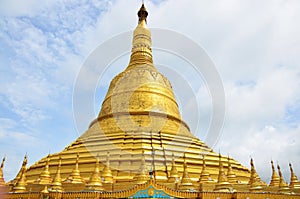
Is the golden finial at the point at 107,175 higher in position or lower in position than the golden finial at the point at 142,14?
lower

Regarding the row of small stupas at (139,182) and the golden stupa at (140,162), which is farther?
the row of small stupas at (139,182)

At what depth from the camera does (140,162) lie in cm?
1672

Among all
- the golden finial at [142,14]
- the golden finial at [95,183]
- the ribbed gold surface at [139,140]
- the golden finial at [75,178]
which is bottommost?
the golden finial at [95,183]

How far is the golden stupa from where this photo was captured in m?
13.2

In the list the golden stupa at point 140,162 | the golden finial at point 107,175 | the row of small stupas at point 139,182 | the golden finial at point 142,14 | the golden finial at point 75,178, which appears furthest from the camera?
the golden finial at point 142,14

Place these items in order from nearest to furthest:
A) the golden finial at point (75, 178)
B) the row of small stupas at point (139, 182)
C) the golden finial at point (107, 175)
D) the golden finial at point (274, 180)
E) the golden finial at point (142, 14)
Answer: the row of small stupas at point (139, 182), the golden finial at point (75, 178), the golden finial at point (107, 175), the golden finial at point (274, 180), the golden finial at point (142, 14)

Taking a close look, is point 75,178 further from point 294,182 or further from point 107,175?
point 294,182

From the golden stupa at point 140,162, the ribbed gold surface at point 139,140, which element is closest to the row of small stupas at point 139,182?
the golden stupa at point 140,162

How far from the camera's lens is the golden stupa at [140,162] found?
43.2 ft

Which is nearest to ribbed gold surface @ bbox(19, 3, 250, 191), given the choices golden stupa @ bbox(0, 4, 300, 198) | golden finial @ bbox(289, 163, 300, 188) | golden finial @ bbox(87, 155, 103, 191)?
golden stupa @ bbox(0, 4, 300, 198)

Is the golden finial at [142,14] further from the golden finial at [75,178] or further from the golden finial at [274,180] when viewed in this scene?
the golden finial at [274,180]

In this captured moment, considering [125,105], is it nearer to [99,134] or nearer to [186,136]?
[99,134]

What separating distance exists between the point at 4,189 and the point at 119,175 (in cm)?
646

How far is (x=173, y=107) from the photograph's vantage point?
24.9m
